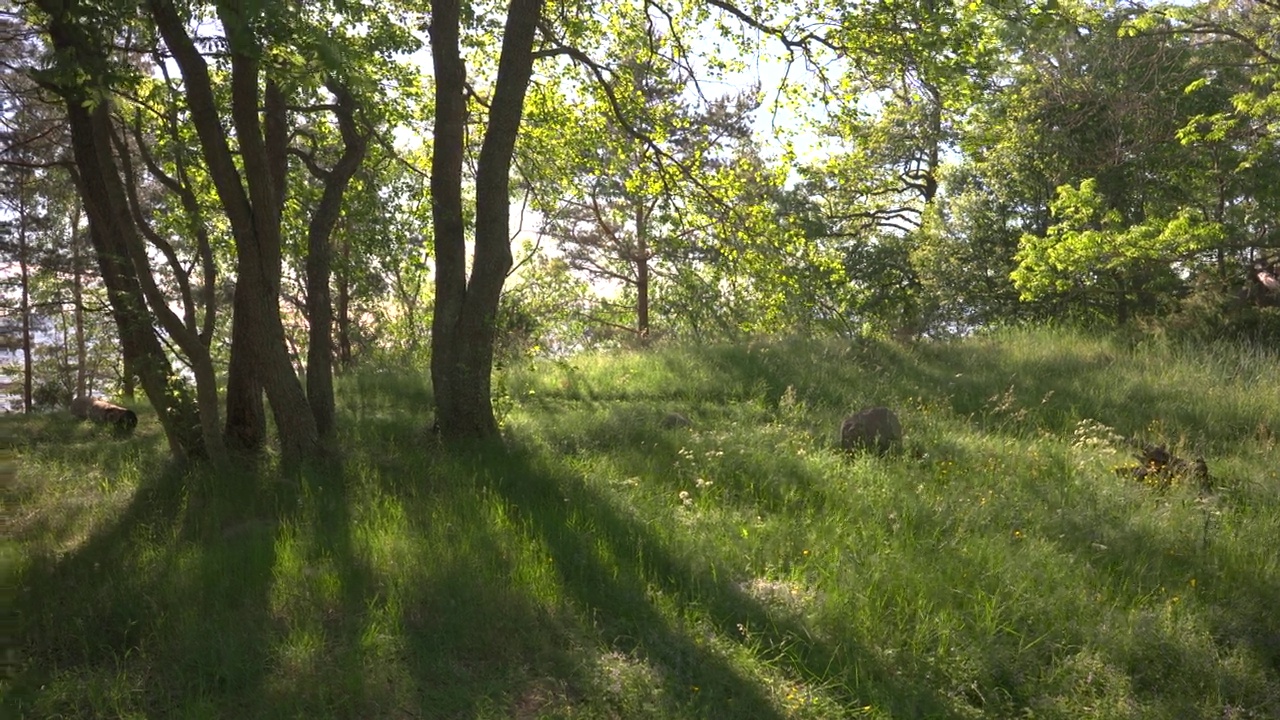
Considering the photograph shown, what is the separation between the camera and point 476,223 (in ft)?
28.8

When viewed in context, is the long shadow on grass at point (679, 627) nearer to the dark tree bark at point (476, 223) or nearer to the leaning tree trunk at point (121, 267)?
the dark tree bark at point (476, 223)

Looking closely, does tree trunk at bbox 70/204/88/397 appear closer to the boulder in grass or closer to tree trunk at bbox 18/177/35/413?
tree trunk at bbox 18/177/35/413

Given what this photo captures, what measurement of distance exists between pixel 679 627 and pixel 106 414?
10.8m

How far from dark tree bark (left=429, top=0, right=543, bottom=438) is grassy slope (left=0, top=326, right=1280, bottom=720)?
0.59m

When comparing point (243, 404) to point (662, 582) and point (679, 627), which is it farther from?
point (679, 627)

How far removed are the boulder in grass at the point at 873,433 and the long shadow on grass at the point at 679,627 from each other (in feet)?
9.03

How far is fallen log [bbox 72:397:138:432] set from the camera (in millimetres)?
12445

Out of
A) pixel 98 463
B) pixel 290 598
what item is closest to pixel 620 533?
pixel 290 598

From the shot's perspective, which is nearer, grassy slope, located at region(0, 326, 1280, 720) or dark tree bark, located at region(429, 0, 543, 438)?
grassy slope, located at region(0, 326, 1280, 720)

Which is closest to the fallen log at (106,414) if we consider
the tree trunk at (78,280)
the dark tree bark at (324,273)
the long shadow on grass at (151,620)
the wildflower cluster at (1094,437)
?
the tree trunk at (78,280)

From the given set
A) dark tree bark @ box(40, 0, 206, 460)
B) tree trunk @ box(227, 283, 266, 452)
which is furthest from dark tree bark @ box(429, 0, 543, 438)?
dark tree bark @ box(40, 0, 206, 460)

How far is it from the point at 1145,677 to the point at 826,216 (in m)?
24.8

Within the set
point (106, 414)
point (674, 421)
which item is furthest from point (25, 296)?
point (674, 421)

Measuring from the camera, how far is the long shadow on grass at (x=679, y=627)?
4422 mm
